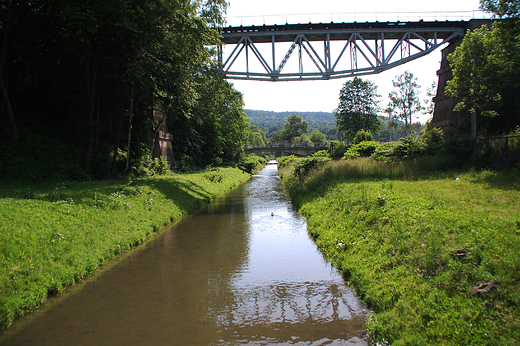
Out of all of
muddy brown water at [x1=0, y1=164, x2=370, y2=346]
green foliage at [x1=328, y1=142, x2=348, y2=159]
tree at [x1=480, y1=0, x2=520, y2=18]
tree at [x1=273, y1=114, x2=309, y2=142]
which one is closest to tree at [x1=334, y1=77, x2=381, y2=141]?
green foliage at [x1=328, y1=142, x2=348, y2=159]

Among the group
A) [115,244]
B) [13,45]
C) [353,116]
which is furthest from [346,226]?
[353,116]

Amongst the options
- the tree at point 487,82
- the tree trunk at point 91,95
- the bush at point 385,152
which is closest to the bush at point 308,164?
the bush at point 385,152

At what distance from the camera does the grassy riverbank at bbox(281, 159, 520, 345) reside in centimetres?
520

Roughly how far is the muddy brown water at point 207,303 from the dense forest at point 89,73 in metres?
12.0

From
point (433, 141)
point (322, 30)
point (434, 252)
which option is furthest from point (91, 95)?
point (433, 141)

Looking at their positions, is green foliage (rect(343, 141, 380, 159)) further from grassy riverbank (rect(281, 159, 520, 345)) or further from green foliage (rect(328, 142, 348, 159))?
grassy riverbank (rect(281, 159, 520, 345))

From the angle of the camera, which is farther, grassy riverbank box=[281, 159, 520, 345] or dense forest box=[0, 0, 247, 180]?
dense forest box=[0, 0, 247, 180]

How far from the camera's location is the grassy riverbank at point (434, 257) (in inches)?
205

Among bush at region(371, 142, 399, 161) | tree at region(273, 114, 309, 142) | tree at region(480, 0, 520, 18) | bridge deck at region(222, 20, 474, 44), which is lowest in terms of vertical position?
bush at region(371, 142, 399, 161)

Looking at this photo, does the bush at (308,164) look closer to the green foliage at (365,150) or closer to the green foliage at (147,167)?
the green foliage at (365,150)

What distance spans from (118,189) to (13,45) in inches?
442

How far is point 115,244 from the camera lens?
441 inches

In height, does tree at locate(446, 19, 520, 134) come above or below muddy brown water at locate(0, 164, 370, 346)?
above

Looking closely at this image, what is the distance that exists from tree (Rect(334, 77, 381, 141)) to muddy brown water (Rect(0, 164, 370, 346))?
55.2 meters
